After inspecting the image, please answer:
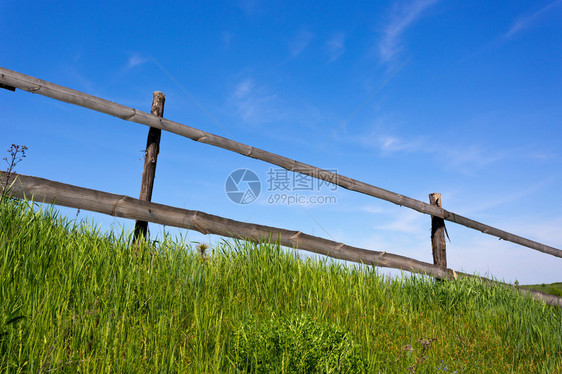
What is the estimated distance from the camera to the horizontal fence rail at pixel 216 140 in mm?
4430

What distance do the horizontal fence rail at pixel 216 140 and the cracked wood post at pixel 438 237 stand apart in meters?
0.17

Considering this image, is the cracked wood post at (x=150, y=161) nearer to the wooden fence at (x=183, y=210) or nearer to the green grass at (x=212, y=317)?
the wooden fence at (x=183, y=210)

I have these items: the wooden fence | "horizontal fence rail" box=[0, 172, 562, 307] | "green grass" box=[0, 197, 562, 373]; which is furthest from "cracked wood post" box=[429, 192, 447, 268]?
"green grass" box=[0, 197, 562, 373]

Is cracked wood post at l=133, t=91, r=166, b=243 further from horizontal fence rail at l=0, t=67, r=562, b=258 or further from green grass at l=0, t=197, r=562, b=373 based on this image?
green grass at l=0, t=197, r=562, b=373

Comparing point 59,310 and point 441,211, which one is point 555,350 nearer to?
point 441,211

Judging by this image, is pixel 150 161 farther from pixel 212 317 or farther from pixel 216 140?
pixel 212 317

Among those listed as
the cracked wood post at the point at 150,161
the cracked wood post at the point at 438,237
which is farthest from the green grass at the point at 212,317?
the cracked wood post at the point at 438,237

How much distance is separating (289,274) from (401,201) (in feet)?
11.9

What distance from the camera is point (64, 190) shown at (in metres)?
4.32

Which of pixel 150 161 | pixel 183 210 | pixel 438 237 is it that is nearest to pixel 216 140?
pixel 150 161

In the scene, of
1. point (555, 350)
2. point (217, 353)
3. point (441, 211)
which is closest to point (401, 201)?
point (441, 211)

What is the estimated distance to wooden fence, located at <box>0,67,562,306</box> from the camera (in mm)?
4316

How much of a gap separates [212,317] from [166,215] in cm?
201

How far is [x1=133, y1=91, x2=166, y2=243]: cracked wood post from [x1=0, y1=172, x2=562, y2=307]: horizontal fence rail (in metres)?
0.20
